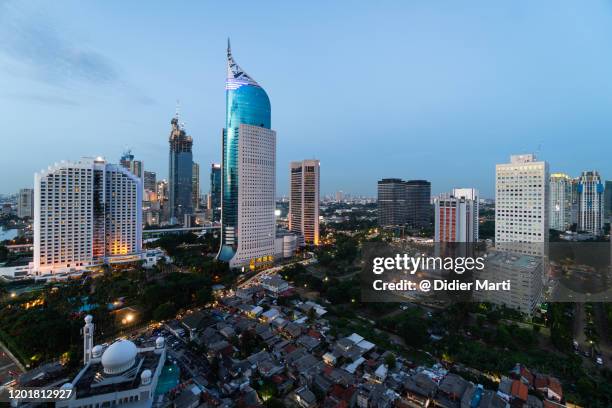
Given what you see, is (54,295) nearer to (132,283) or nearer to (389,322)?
(132,283)

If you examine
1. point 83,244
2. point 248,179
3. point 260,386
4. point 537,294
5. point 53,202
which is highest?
point 248,179

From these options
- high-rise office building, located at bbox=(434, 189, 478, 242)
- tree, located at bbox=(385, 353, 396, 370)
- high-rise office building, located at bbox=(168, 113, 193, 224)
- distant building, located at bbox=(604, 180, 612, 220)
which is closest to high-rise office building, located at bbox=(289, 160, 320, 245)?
high-rise office building, located at bbox=(434, 189, 478, 242)

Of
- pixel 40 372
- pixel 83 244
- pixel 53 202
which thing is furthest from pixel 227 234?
pixel 40 372

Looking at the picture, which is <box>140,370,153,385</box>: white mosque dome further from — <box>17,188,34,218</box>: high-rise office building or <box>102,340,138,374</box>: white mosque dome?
<box>17,188,34,218</box>: high-rise office building

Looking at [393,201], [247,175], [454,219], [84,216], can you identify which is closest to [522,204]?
[454,219]

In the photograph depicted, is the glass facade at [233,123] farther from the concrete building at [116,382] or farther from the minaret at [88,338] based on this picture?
the concrete building at [116,382]
